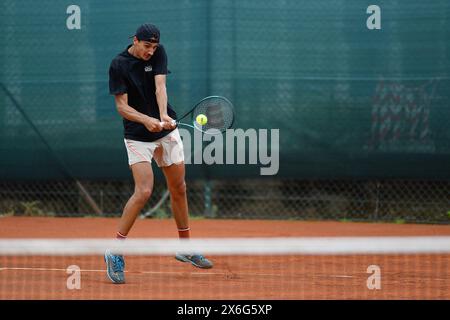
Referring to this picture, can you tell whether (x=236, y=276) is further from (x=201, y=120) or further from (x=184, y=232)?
(x=201, y=120)

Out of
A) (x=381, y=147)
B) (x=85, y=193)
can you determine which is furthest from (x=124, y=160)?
(x=381, y=147)

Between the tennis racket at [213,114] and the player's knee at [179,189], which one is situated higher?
the tennis racket at [213,114]

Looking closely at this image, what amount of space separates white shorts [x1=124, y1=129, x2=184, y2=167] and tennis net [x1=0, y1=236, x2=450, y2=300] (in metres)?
0.51

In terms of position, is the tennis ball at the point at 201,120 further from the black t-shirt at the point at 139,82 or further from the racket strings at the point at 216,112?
the black t-shirt at the point at 139,82

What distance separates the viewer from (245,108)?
7383 millimetres

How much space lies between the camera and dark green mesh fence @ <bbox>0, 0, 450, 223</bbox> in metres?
7.24

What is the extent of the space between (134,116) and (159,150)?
312mm

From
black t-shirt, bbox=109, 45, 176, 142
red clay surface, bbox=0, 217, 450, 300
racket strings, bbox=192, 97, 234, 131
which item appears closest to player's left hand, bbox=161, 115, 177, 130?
black t-shirt, bbox=109, 45, 176, 142

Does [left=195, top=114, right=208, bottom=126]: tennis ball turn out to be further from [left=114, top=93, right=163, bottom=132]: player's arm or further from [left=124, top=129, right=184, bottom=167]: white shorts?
[left=114, top=93, right=163, bottom=132]: player's arm

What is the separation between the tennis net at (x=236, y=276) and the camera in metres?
4.18

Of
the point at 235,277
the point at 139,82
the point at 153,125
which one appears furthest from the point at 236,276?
the point at 139,82

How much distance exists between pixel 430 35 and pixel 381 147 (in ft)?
3.31

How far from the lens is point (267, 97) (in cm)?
740
